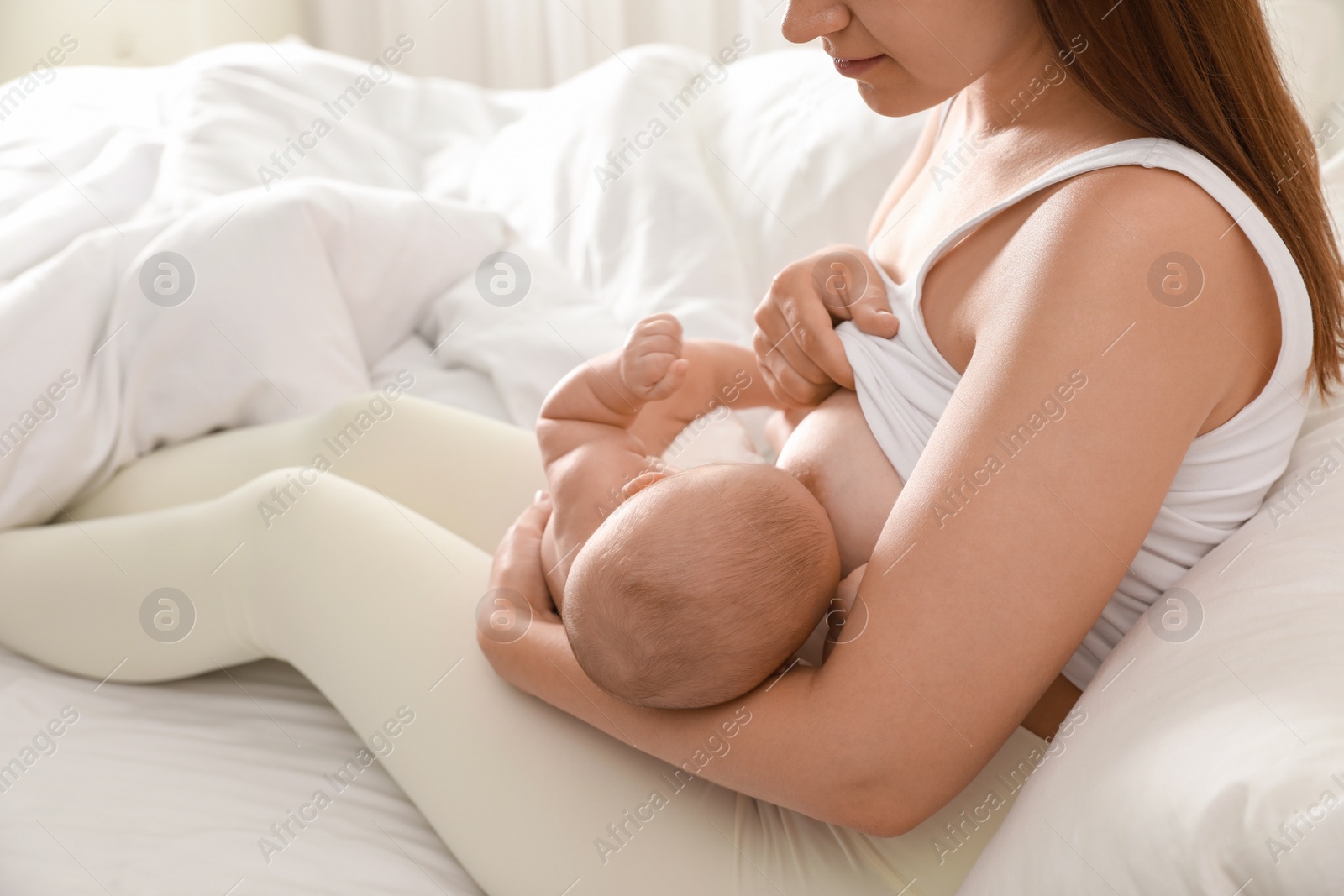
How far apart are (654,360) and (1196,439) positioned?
47 centimetres

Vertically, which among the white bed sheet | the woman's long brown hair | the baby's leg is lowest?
the white bed sheet

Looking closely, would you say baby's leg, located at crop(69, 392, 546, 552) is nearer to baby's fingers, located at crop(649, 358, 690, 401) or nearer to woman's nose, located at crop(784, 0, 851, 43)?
baby's fingers, located at crop(649, 358, 690, 401)

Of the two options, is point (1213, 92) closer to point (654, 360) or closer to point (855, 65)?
point (855, 65)

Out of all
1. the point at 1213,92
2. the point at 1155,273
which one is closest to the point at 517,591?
the point at 1155,273

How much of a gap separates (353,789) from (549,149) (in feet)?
4.29

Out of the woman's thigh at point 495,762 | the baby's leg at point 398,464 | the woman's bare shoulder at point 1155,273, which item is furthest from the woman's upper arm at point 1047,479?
the baby's leg at point 398,464

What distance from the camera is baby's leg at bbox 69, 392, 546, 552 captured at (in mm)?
1177

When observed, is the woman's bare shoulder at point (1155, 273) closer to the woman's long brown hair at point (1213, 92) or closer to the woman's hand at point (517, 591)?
the woman's long brown hair at point (1213, 92)

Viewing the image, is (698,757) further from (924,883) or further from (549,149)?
(549,149)

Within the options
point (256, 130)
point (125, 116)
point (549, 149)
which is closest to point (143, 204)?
point (256, 130)

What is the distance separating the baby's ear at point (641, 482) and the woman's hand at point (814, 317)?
16 centimetres

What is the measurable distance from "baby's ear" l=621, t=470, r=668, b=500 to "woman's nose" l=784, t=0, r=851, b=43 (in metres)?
0.38

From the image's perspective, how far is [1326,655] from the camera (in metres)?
0.61

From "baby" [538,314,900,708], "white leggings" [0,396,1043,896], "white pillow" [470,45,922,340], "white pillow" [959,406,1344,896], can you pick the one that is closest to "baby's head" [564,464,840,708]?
"baby" [538,314,900,708]
